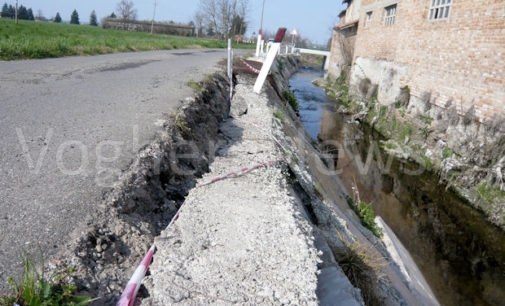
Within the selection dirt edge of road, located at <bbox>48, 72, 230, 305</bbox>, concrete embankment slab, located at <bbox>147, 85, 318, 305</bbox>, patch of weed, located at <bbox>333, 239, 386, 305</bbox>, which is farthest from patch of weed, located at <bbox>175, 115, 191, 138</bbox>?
patch of weed, located at <bbox>333, 239, 386, 305</bbox>

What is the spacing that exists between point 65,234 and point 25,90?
4496mm

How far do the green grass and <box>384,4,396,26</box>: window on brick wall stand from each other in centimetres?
1806

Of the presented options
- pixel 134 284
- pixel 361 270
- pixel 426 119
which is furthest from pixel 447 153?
pixel 134 284

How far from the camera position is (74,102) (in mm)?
5328

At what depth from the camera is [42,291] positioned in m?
1.79

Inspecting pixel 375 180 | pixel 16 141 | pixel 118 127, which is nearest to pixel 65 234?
pixel 16 141

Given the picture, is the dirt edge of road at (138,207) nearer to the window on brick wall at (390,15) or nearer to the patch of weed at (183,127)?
the patch of weed at (183,127)

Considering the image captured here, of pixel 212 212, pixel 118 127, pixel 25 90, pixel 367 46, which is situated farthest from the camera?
pixel 367 46

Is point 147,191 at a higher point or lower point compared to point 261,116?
lower

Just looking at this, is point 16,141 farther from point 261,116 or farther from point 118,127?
point 261,116

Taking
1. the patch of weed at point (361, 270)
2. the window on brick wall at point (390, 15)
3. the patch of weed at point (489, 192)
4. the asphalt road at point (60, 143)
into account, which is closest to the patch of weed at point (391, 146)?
the patch of weed at point (489, 192)

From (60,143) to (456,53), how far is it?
442 inches

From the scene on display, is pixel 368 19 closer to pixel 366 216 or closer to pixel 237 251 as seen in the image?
pixel 366 216

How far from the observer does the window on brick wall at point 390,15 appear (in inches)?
660
